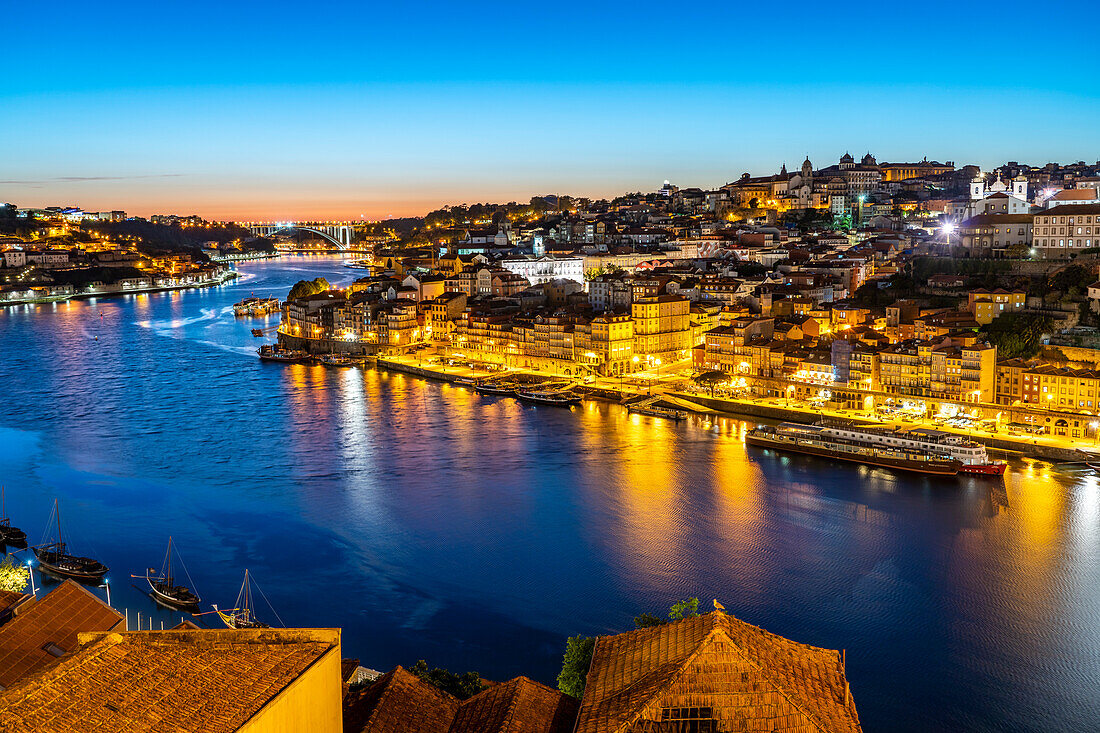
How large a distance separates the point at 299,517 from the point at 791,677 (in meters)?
6.13

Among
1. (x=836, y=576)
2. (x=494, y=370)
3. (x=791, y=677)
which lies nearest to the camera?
(x=791, y=677)

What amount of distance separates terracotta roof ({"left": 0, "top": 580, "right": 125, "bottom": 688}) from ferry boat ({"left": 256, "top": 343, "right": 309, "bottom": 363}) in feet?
46.7

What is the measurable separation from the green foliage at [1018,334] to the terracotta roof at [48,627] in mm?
10679

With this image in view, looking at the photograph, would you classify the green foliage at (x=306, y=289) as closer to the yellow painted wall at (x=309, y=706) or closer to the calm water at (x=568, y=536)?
the calm water at (x=568, y=536)

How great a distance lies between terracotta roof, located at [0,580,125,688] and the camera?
10.9 ft

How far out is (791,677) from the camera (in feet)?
8.65

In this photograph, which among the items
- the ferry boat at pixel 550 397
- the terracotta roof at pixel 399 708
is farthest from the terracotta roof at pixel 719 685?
the ferry boat at pixel 550 397

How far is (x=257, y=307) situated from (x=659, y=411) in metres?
16.7

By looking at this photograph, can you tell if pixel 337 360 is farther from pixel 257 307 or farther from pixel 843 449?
pixel 843 449

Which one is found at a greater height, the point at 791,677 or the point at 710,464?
the point at 791,677

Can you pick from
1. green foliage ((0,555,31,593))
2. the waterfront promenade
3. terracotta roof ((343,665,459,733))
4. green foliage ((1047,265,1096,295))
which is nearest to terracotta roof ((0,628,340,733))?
terracotta roof ((343,665,459,733))

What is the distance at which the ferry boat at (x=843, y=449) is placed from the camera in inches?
369

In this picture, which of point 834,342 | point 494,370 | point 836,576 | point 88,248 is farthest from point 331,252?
point 836,576

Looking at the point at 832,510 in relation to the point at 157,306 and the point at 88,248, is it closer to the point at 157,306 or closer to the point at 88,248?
the point at 157,306
